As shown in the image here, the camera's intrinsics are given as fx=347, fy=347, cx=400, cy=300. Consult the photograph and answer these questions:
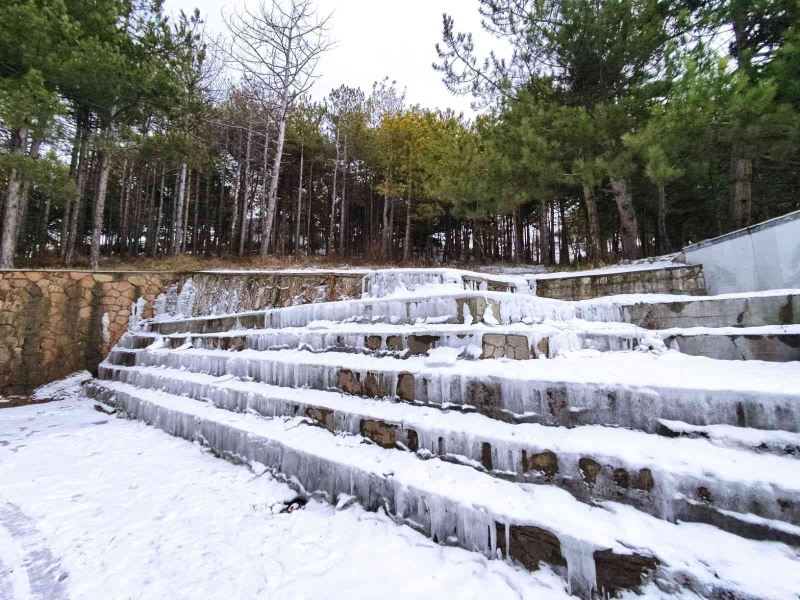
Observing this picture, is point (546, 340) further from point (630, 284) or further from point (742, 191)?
point (742, 191)

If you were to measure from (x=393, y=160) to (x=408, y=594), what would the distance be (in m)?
17.5

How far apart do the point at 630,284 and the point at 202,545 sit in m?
7.28

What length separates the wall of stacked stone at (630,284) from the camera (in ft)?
19.7

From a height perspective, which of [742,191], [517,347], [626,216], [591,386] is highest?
[626,216]

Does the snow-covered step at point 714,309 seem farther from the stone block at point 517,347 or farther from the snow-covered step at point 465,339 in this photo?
the stone block at point 517,347

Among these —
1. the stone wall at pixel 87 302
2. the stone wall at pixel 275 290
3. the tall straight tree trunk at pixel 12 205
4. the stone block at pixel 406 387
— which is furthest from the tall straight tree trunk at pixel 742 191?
the tall straight tree trunk at pixel 12 205

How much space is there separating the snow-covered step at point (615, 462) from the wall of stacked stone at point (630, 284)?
19.3 ft

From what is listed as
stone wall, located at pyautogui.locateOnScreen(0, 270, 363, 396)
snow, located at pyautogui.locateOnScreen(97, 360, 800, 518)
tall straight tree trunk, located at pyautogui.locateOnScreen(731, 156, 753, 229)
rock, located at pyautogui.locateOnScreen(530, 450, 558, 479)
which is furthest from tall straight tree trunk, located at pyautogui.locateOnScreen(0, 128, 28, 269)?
tall straight tree trunk, located at pyautogui.locateOnScreen(731, 156, 753, 229)

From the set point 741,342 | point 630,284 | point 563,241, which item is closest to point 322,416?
point 741,342

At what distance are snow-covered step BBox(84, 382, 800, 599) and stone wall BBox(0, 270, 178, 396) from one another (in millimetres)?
6169

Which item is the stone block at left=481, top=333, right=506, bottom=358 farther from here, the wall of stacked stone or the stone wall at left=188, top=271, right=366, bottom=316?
the wall of stacked stone

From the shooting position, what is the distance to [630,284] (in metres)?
6.50

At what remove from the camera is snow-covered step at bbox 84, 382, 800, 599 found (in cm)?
106

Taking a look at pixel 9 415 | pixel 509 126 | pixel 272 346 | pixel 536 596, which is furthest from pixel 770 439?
pixel 509 126
